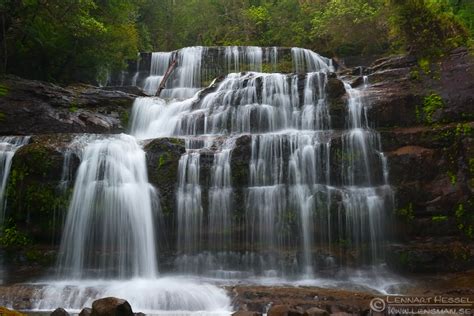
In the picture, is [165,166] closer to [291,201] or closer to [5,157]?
[291,201]

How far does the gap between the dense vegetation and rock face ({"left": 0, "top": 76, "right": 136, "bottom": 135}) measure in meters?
2.07

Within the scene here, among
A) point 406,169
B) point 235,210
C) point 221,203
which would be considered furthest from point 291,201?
point 406,169

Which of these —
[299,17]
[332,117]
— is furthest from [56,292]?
[299,17]

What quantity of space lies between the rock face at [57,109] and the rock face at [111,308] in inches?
344

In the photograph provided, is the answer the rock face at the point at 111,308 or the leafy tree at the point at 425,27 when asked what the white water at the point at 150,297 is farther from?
the leafy tree at the point at 425,27

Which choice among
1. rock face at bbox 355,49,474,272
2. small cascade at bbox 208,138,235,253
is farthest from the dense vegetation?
small cascade at bbox 208,138,235,253

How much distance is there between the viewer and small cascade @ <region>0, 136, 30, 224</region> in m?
11.6

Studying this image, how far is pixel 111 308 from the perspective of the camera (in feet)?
23.0

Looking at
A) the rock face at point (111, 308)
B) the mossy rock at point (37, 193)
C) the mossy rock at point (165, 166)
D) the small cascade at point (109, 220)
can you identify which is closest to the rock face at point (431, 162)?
the mossy rock at point (165, 166)

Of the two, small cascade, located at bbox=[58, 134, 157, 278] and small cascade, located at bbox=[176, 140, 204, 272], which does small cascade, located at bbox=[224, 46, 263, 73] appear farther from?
small cascade, located at bbox=[58, 134, 157, 278]

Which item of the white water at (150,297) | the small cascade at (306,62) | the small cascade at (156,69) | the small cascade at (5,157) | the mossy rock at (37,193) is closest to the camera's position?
the white water at (150,297)

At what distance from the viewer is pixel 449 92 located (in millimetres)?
13344

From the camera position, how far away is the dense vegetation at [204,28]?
15.3 metres

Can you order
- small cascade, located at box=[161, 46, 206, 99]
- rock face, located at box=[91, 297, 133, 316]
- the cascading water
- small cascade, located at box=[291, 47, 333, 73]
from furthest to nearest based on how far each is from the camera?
small cascade, located at box=[291, 47, 333, 73] → small cascade, located at box=[161, 46, 206, 99] → the cascading water → rock face, located at box=[91, 297, 133, 316]
